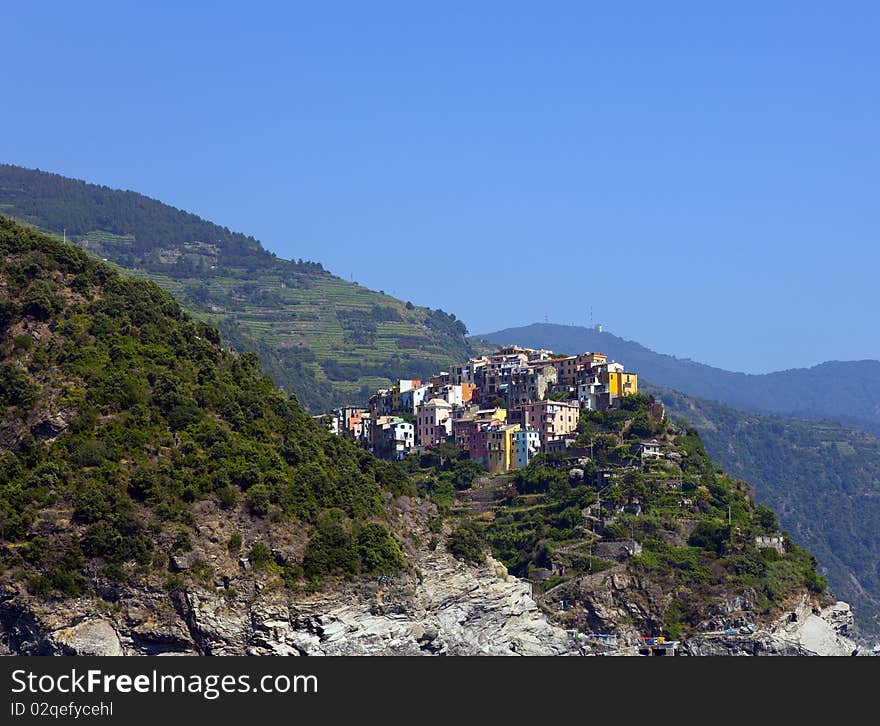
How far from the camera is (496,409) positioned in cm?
12088

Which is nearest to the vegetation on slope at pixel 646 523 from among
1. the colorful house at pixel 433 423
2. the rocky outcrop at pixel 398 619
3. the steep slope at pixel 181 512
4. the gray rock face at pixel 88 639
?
the rocky outcrop at pixel 398 619

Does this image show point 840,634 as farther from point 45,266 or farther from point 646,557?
point 45,266

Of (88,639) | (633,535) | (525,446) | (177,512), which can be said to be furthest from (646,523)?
(88,639)

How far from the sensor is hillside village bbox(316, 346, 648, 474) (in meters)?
115

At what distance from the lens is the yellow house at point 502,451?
114 metres

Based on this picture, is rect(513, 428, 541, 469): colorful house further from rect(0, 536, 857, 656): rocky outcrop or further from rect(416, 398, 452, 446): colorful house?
rect(0, 536, 857, 656): rocky outcrop

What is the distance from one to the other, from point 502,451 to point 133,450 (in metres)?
41.4

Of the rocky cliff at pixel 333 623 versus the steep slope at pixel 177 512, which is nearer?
the rocky cliff at pixel 333 623

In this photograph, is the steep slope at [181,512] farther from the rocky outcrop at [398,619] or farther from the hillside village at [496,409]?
the hillside village at [496,409]

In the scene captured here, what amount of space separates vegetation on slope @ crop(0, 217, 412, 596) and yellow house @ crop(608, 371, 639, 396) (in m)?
32.5

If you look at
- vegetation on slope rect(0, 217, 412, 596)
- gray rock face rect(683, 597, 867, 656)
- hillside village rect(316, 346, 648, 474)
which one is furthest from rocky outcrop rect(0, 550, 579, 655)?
hillside village rect(316, 346, 648, 474)

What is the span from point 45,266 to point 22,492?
14668 millimetres

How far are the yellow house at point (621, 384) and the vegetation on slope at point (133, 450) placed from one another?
32.5 m
